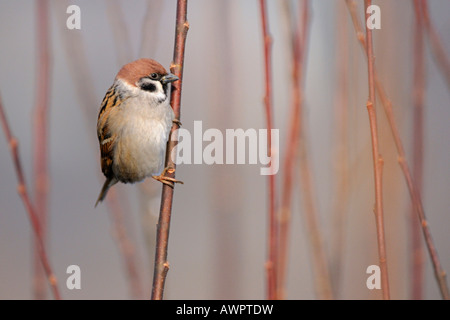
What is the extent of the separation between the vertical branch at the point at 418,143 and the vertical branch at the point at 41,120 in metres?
1.13

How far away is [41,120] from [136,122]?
597 mm

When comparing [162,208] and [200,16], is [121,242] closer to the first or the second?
[162,208]

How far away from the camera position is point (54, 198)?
5148 mm

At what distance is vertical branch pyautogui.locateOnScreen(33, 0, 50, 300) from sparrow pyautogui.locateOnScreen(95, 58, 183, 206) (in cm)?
40

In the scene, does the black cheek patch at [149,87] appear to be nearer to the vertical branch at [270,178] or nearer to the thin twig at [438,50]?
the vertical branch at [270,178]

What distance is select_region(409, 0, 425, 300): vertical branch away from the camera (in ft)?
4.94

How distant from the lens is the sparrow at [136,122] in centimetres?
211

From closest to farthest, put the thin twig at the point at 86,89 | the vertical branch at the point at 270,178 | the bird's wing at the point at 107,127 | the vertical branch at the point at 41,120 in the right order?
the vertical branch at the point at 270,178, the vertical branch at the point at 41,120, the thin twig at the point at 86,89, the bird's wing at the point at 107,127

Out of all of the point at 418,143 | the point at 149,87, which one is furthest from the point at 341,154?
the point at 149,87

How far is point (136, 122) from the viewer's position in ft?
7.20

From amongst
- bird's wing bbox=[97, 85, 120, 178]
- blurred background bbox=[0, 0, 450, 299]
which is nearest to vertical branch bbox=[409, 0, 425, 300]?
blurred background bbox=[0, 0, 450, 299]

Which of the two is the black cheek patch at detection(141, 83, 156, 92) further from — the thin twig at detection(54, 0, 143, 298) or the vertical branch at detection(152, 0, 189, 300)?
the vertical branch at detection(152, 0, 189, 300)

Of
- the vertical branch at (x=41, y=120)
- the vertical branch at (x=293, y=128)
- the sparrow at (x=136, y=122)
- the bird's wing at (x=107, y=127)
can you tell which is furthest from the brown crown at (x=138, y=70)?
the vertical branch at (x=293, y=128)
